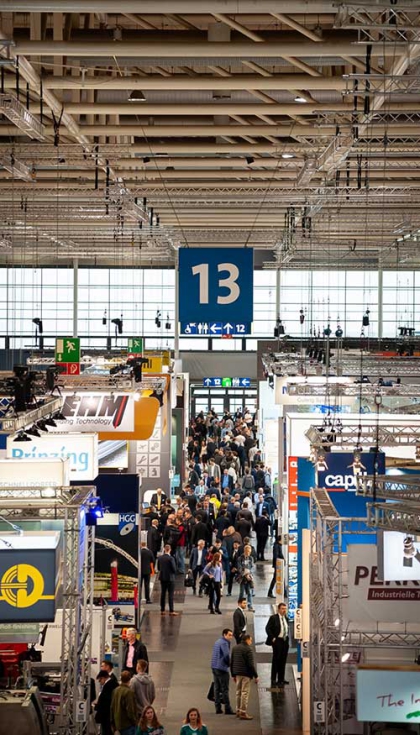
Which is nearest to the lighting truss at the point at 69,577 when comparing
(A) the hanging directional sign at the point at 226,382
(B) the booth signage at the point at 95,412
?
(B) the booth signage at the point at 95,412

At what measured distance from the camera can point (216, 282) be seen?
13.9 metres

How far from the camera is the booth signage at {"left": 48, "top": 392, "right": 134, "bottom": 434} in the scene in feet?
56.4

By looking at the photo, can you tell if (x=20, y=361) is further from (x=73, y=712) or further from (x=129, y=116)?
(x=73, y=712)

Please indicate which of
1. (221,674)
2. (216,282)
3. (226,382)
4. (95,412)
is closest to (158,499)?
(95,412)

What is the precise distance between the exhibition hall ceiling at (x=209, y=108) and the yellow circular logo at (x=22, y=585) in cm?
460

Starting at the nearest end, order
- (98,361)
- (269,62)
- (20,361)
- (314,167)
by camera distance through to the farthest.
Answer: (269,62)
(314,167)
(98,361)
(20,361)

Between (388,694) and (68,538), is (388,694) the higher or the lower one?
the lower one

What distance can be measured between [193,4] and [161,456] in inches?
532

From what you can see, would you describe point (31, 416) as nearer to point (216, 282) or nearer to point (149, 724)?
point (216, 282)

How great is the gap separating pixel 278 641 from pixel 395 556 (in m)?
4.07

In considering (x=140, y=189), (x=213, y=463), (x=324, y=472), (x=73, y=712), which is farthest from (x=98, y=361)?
(x=73, y=712)

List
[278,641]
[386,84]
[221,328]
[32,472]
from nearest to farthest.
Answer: [386,84], [32,472], [278,641], [221,328]

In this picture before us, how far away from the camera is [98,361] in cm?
3238

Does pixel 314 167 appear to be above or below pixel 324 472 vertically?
above
